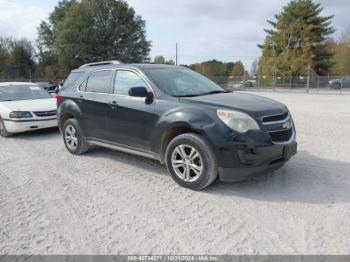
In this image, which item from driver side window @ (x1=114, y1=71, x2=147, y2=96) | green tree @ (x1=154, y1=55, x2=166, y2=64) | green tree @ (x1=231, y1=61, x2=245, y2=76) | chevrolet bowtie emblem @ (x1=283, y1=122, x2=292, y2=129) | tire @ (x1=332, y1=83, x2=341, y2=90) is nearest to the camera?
chevrolet bowtie emblem @ (x1=283, y1=122, x2=292, y2=129)

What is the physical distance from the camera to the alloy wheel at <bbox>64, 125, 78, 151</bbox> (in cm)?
628

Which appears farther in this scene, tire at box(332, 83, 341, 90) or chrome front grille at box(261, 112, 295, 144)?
tire at box(332, 83, 341, 90)

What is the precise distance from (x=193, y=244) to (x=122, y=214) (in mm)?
1026

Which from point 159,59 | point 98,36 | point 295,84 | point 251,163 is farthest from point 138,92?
point 159,59

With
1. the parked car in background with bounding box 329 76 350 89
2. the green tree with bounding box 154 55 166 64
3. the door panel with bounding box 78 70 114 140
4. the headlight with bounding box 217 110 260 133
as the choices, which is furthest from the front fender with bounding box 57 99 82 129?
the green tree with bounding box 154 55 166 64

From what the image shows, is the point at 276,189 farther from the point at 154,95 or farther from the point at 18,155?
the point at 18,155

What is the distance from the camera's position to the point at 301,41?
154ft

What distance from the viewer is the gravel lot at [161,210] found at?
3098 millimetres

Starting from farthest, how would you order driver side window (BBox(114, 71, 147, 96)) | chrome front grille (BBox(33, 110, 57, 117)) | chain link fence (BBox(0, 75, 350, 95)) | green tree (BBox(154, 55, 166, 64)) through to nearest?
green tree (BBox(154, 55, 166, 64)) < chain link fence (BBox(0, 75, 350, 95)) < chrome front grille (BBox(33, 110, 57, 117)) < driver side window (BBox(114, 71, 147, 96))

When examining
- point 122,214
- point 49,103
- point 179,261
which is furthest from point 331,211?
point 49,103

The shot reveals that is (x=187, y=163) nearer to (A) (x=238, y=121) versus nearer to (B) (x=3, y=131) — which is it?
(A) (x=238, y=121)

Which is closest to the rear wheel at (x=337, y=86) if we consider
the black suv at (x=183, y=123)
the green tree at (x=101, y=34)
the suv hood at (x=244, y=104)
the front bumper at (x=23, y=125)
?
the black suv at (x=183, y=123)

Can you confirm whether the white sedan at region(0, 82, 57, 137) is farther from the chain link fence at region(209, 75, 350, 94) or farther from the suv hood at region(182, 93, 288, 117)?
the chain link fence at region(209, 75, 350, 94)

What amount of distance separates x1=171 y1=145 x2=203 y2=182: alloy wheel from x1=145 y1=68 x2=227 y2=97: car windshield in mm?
869
